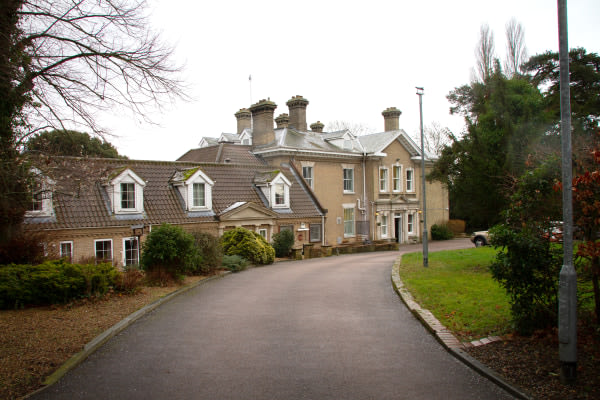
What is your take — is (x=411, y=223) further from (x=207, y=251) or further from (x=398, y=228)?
(x=207, y=251)

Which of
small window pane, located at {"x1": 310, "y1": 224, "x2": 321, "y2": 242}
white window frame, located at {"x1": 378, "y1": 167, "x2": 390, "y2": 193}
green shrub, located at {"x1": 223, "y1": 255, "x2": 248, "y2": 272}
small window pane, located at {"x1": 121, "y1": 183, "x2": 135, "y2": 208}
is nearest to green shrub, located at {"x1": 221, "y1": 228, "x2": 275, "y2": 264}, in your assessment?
green shrub, located at {"x1": 223, "y1": 255, "x2": 248, "y2": 272}

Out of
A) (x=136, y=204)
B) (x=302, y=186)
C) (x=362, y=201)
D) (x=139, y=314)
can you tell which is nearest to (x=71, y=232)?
(x=136, y=204)

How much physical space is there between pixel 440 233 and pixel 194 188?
28048 millimetres

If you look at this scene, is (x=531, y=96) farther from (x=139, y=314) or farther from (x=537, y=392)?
(x=139, y=314)

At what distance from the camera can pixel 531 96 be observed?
57.2 ft

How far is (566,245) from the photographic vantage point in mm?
6422

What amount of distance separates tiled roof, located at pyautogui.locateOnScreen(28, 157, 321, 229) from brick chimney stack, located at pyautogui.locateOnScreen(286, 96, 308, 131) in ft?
24.6

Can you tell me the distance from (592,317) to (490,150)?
10.9m

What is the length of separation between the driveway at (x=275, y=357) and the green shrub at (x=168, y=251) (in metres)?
2.84

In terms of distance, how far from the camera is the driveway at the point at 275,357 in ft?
21.6

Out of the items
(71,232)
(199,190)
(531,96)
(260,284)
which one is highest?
(531,96)

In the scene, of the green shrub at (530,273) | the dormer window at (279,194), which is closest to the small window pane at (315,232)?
the dormer window at (279,194)

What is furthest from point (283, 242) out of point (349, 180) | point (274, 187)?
point (349, 180)

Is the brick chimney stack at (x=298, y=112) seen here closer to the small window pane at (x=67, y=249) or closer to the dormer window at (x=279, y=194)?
the dormer window at (x=279, y=194)
